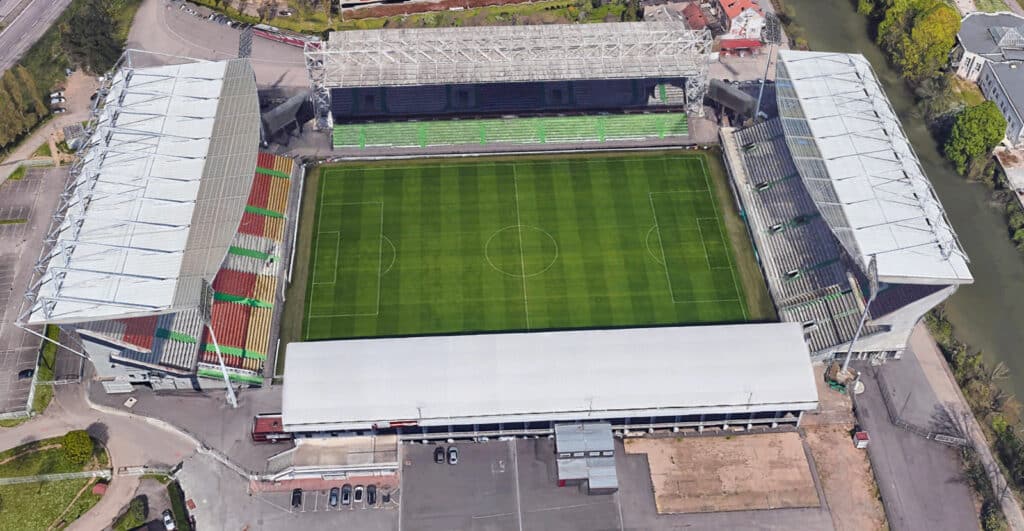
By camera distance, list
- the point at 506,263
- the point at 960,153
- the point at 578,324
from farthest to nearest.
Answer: the point at 960,153 < the point at 506,263 < the point at 578,324

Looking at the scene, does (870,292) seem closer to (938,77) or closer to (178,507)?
(938,77)

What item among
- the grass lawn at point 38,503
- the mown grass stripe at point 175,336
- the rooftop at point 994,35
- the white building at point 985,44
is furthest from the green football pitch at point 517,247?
the rooftop at point 994,35

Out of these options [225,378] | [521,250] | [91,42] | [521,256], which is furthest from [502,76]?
[91,42]

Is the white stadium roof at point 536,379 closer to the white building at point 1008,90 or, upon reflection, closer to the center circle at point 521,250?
the center circle at point 521,250

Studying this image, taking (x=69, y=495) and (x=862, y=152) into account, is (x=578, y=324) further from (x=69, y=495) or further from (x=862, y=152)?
(x=69, y=495)

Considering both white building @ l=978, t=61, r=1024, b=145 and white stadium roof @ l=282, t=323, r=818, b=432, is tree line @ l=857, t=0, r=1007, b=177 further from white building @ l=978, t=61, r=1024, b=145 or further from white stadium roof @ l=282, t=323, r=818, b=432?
white stadium roof @ l=282, t=323, r=818, b=432

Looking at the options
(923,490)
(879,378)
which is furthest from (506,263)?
(923,490)

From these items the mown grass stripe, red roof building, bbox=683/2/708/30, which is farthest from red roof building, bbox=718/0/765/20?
the mown grass stripe
